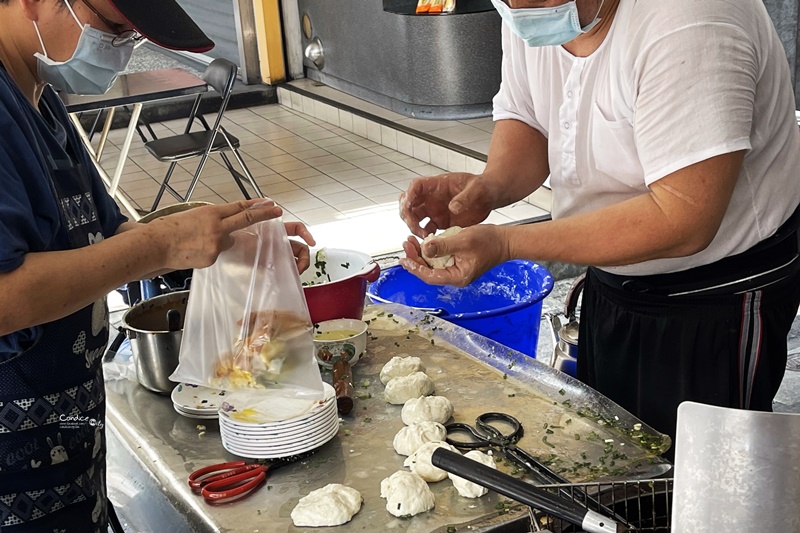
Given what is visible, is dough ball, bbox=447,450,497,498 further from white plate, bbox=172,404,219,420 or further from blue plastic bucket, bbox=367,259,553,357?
blue plastic bucket, bbox=367,259,553,357

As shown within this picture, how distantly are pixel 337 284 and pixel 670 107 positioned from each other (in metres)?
0.96

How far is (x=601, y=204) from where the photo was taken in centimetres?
198

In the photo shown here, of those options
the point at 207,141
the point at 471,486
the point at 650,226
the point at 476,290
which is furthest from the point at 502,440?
the point at 207,141

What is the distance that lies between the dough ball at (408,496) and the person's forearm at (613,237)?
0.52 metres

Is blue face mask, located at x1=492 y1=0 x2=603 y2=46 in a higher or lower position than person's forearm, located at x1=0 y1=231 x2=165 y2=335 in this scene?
higher

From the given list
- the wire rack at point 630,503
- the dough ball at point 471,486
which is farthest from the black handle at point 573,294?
the wire rack at point 630,503

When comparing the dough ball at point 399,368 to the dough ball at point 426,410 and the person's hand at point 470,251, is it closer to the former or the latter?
the dough ball at point 426,410

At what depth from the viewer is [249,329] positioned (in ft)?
6.02

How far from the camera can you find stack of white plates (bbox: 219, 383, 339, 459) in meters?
1.75

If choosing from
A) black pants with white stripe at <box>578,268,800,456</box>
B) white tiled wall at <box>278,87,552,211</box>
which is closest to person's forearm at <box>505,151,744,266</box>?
black pants with white stripe at <box>578,268,800,456</box>

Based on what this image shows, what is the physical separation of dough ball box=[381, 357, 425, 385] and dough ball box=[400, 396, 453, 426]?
147mm

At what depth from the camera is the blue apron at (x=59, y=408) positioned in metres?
1.56

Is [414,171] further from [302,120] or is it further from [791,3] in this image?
[791,3]

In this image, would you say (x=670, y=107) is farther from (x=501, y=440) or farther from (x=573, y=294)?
(x=573, y=294)
